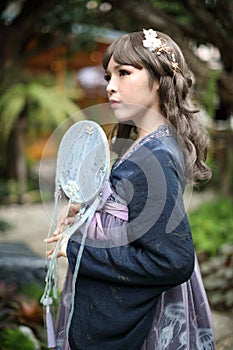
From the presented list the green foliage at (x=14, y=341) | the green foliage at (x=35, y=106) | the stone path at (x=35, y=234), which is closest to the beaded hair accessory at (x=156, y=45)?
the green foliage at (x=14, y=341)

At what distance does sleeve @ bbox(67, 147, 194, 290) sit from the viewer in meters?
1.26

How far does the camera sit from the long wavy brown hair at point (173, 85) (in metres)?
1.38

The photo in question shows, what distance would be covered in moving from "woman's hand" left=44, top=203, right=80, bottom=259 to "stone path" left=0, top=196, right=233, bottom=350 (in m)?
1.55

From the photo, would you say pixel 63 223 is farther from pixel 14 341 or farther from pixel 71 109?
pixel 71 109

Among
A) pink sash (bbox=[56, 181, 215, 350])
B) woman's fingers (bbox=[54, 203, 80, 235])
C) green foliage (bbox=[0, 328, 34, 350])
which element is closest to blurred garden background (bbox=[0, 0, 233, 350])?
green foliage (bbox=[0, 328, 34, 350])

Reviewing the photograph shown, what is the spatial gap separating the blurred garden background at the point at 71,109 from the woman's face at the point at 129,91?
0.54 m

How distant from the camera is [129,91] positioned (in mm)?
1377

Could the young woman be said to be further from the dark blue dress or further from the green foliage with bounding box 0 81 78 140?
the green foliage with bounding box 0 81 78 140

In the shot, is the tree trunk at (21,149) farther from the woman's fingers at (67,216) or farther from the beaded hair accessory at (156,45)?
the beaded hair accessory at (156,45)

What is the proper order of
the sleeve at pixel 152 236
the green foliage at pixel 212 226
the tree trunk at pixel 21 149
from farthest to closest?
the tree trunk at pixel 21 149 → the green foliage at pixel 212 226 → the sleeve at pixel 152 236

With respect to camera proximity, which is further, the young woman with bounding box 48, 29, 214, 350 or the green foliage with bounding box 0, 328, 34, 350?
the green foliage with bounding box 0, 328, 34, 350

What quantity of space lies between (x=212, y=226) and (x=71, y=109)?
3.24 m

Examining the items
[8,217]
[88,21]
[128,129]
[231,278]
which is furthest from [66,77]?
[128,129]

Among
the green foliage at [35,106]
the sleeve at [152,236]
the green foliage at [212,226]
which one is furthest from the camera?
the green foliage at [35,106]
